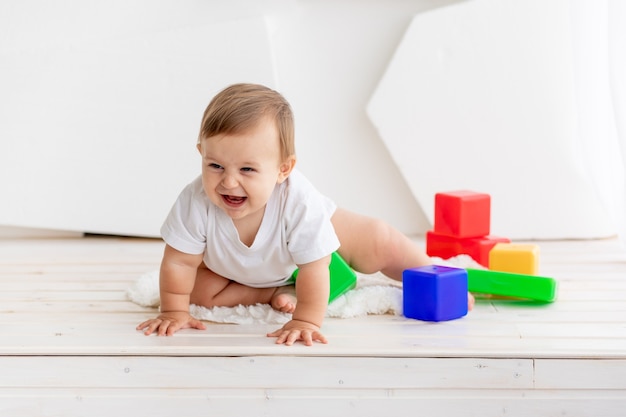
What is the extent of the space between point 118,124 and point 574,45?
1.13 m

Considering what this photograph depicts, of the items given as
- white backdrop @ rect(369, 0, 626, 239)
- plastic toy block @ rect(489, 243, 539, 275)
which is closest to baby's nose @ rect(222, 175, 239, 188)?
plastic toy block @ rect(489, 243, 539, 275)

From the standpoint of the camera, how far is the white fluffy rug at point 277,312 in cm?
148

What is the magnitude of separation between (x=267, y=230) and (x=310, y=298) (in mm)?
130

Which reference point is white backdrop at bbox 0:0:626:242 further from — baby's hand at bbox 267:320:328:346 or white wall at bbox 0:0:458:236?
baby's hand at bbox 267:320:328:346

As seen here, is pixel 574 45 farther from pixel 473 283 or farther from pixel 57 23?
pixel 57 23

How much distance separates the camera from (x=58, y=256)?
2047 millimetres

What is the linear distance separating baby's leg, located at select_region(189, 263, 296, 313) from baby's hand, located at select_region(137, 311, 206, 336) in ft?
0.27

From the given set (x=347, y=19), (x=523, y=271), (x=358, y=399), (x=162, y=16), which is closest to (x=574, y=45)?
(x=347, y=19)

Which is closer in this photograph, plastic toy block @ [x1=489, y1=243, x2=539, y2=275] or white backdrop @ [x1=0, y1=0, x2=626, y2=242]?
plastic toy block @ [x1=489, y1=243, x2=539, y2=275]

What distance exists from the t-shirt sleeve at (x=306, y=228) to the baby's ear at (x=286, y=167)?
0.04 metres

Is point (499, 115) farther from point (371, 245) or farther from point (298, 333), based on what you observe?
point (298, 333)

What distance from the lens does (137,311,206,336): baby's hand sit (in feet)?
4.57

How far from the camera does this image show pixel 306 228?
1.41 m

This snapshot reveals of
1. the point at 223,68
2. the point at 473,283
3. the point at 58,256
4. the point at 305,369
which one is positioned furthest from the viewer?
the point at 223,68
